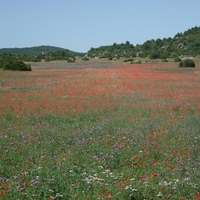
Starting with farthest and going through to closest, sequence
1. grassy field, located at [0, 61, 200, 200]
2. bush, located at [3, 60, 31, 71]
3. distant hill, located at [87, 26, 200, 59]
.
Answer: distant hill, located at [87, 26, 200, 59] < bush, located at [3, 60, 31, 71] < grassy field, located at [0, 61, 200, 200]

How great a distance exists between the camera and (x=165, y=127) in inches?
508

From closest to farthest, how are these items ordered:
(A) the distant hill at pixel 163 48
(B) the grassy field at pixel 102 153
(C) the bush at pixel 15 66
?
(B) the grassy field at pixel 102 153 → (C) the bush at pixel 15 66 → (A) the distant hill at pixel 163 48

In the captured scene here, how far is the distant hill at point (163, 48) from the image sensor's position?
339 ft

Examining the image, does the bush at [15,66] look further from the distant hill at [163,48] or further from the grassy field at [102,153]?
the distant hill at [163,48]

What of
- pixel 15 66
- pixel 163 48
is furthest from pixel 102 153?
pixel 163 48

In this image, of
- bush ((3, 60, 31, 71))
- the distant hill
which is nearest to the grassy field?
bush ((3, 60, 31, 71))

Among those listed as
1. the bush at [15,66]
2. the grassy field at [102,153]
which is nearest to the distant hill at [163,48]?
the bush at [15,66]

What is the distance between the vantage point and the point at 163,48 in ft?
396

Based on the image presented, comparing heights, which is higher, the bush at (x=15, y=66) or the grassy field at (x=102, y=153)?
the bush at (x=15, y=66)

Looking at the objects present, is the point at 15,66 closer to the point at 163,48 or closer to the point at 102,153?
the point at 102,153

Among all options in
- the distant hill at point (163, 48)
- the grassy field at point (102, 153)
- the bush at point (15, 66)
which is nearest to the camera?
the grassy field at point (102, 153)

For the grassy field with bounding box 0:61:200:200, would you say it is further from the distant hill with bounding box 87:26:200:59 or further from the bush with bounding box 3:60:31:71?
the distant hill with bounding box 87:26:200:59

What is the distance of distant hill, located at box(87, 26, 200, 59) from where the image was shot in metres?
103

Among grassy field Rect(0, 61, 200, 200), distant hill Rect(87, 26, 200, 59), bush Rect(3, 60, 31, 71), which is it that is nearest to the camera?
grassy field Rect(0, 61, 200, 200)
